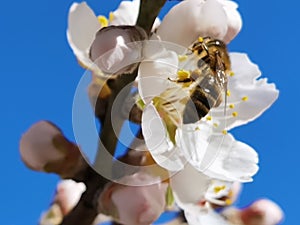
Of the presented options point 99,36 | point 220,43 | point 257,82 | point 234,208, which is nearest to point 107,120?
point 99,36

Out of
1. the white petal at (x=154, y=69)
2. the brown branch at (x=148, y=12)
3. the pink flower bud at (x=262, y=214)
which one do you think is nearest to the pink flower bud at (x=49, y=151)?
the white petal at (x=154, y=69)

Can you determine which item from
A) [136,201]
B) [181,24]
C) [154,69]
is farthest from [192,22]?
[136,201]

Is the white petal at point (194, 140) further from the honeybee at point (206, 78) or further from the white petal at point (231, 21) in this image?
the white petal at point (231, 21)

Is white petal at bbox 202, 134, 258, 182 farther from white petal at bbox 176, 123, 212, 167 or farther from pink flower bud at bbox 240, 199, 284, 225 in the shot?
pink flower bud at bbox 240, 199, 284, 225

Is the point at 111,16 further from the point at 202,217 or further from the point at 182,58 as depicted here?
the point at 202,217

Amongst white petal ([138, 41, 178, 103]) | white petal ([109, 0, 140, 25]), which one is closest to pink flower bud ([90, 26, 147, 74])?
white petal ([138, 41, 178, 103])

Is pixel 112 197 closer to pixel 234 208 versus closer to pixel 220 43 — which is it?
pixel 220 43

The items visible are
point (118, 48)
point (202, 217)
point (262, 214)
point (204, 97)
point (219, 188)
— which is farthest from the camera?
point (262, 214)
